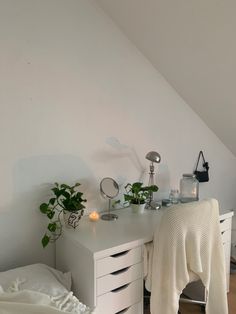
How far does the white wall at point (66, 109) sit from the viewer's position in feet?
5.95

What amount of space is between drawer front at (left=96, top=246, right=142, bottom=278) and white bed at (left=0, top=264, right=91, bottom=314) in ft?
0.63

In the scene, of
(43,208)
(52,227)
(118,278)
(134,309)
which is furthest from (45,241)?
(134,309)

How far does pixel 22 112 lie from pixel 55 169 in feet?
1.38

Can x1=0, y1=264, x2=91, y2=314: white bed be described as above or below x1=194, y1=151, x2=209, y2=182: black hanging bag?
below

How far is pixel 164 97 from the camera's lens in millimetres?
2547

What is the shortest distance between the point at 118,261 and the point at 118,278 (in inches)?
3.7

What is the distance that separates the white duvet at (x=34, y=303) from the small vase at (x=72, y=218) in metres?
0.46

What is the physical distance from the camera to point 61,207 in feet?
6.56

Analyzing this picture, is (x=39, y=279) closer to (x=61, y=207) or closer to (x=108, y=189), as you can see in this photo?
(x=61, y=207)

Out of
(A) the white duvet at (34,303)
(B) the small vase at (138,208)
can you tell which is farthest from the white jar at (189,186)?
(A) the white duvet at (34,303)

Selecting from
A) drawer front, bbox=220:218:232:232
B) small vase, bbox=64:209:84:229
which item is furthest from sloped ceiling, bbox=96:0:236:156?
small vase, bbox=64:209:84:229

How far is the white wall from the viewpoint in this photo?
1813 mm

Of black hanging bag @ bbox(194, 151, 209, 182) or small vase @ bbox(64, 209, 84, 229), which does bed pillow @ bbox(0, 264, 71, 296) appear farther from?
black hanging bag @ bbox(194, 151, 209, 182)

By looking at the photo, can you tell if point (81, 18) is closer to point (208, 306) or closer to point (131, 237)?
point (131, 237)
